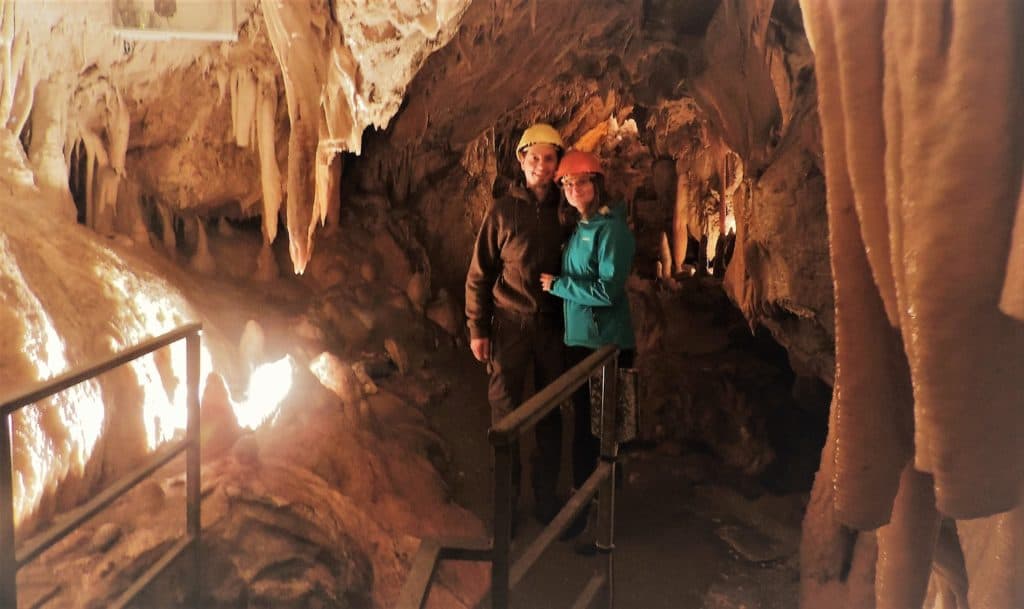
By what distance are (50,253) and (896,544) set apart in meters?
4.07

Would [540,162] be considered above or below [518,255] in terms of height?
above

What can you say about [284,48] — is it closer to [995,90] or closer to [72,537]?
[72,537]

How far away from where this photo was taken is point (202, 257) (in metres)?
6.20

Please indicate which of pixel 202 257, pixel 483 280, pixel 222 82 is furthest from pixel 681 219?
pixel 483 280

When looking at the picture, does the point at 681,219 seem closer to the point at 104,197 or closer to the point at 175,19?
the point at 104,197

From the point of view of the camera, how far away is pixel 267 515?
366 cm

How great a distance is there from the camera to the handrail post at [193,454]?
8.86 feet

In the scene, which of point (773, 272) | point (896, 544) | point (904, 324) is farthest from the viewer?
point (773, 272)

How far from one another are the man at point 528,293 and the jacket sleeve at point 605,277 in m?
0.21

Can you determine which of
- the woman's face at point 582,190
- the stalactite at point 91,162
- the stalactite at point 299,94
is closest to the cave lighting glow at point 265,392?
the stalactite at point 299,94

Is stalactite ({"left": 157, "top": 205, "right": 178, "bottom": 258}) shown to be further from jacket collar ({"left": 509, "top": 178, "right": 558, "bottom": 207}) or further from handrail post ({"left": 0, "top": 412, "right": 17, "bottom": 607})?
handrail post ({"left": 0, "top": 412, "right": 17, "bottom": 607})

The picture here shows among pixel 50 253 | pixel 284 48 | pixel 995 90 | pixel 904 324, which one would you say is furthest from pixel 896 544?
pixel 50 253

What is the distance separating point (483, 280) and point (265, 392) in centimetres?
203

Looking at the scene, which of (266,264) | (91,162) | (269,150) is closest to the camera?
(91,162)
